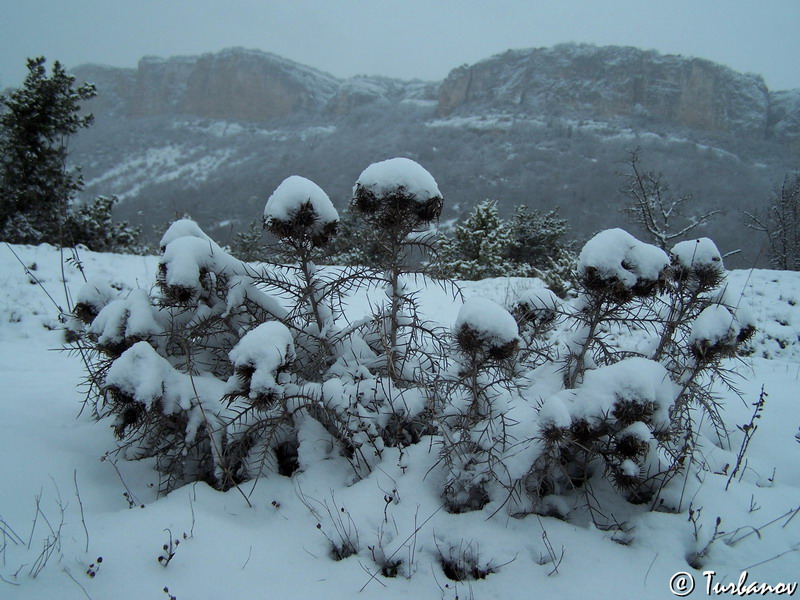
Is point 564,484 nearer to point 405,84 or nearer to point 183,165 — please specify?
Result: point 183,165

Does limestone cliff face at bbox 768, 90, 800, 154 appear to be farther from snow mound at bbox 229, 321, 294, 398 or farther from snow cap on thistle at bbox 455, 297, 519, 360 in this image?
snow mound at bbox 229, 321, 294, 398

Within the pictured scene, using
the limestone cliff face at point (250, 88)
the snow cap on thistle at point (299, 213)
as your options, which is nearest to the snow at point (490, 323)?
the snow cap on thistle at point (299, 213)

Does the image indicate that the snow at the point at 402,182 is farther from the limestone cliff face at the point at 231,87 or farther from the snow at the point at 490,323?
the limestone cliff face at the point at 231,87

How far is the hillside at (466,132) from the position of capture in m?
48.2

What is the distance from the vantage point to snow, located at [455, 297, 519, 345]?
174 centimetres

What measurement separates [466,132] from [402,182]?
80.1 m

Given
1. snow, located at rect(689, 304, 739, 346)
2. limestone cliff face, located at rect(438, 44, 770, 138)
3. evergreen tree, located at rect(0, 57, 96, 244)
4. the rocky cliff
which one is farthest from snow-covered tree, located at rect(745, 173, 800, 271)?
limestone cliff face, located at rect(438, 44, 770, 138)

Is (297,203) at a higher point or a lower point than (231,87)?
lower

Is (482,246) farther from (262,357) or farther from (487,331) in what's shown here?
(262,357)

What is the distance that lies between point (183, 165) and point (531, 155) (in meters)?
64.3

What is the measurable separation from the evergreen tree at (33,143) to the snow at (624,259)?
13711 millimetres

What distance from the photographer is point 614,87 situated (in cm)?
8756

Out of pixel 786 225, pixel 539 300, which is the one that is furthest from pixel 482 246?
pixel 539 300

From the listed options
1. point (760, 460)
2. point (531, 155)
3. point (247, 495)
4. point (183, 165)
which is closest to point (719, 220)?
point (531, 155)
